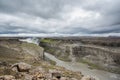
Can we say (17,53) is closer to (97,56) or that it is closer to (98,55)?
(97,56)

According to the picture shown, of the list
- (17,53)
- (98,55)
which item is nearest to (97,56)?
(98,55)

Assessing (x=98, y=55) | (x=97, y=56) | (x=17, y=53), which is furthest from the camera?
(x=98, y=55)

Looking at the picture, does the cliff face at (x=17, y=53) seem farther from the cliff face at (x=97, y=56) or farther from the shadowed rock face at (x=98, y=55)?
the shadowed rock face at (x=98, y=55)

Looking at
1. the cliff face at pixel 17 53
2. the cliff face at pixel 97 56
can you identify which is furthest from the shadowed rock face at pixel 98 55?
the cliff face at pixel 17 53

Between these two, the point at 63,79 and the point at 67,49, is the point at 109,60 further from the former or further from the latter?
the point at 63,79

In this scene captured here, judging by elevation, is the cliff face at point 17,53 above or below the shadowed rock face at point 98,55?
above

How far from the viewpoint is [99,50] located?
13525cm

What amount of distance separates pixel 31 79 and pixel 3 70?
6803 mm

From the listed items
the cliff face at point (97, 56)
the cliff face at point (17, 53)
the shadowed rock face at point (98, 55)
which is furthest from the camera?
the shadowed rock face at point (98, 55)

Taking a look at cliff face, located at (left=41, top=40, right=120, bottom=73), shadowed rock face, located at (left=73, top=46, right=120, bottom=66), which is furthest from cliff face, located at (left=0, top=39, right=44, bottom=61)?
shadowed rock face, located at (left=73, top=46, right=120, bottom=66)

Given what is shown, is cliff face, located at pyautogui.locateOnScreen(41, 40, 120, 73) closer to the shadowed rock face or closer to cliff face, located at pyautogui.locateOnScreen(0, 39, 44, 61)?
the shadowed rock face

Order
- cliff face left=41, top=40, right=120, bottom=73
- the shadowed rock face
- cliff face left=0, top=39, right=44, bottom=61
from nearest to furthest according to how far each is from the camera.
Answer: cliff face left=0, top=39, right=44, bottom=61 → cliff face left=41, top=40, right=120, bottom=73 → the shadowed rock face

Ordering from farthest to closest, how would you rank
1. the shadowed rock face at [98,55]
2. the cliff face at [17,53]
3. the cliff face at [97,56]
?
the shadowed rock face at [98,55], the cliff face at [97,56], the cliff face at [17,53]

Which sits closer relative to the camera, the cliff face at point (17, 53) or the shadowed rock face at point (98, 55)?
the cliff face at point (17, 53)
